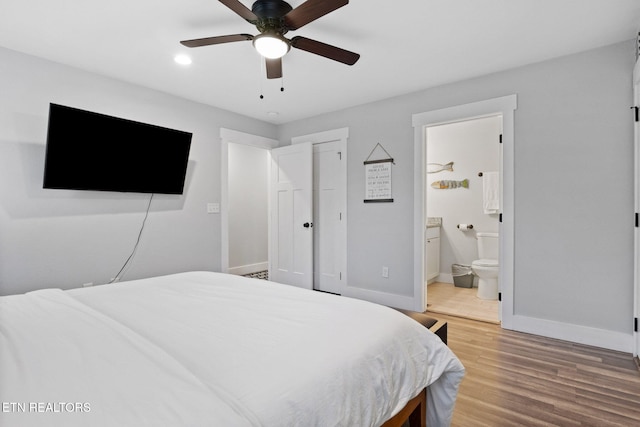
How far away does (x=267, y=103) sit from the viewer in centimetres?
391

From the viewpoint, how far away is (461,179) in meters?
5.00

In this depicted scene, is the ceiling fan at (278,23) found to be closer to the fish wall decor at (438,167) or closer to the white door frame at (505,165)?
the white door frame at (505,165)

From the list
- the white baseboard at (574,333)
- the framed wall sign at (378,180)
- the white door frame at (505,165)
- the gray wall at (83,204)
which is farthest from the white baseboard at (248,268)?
the white baseboard at (574,333)

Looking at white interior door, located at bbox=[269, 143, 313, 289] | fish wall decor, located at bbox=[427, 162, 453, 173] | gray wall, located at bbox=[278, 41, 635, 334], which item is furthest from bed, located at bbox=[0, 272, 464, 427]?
fish wall decor, located at bbox=[427, 162, 453, 173]

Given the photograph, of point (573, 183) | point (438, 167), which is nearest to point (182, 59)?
point (573, 183)

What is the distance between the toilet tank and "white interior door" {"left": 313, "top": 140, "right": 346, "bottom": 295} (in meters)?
1.99

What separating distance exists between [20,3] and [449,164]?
507cm

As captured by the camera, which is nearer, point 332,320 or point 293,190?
point 332,320

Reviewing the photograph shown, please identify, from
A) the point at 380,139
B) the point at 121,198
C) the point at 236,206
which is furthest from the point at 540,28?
the point at 236,206

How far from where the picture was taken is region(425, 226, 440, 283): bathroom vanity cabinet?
4805mm

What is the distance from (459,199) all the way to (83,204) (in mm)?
4860

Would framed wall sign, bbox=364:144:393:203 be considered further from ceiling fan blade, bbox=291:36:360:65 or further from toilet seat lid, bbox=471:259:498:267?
ceiling fan blade, bbox=291:36:360:65

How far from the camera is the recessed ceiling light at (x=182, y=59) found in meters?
2.71

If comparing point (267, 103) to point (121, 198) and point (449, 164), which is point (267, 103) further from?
point (449, 164)
